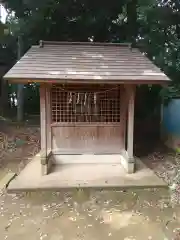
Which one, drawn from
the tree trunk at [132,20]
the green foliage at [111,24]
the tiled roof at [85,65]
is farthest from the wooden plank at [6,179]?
the tree trunk at [132,20]

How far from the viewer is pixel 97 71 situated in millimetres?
5766

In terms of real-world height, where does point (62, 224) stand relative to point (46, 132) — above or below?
below

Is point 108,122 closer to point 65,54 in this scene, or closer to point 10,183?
point 65,54

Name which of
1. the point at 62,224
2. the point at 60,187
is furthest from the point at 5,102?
the point at 62,224

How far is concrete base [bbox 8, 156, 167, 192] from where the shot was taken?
4988 mm

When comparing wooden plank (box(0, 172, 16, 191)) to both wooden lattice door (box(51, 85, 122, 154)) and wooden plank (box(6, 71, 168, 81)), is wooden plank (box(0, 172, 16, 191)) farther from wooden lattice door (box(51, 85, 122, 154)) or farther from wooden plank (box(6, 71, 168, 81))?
wooden plank (box(6, 71, 168, 81))

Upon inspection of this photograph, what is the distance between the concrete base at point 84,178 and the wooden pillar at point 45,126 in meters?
0.28

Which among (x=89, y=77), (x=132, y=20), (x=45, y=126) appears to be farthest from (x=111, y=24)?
(x=45, y=126)

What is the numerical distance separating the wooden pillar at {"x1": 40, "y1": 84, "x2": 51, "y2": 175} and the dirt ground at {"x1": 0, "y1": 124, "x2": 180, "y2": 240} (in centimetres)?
98

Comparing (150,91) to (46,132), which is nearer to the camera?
(46,132)

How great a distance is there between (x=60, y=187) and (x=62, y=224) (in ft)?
4.12

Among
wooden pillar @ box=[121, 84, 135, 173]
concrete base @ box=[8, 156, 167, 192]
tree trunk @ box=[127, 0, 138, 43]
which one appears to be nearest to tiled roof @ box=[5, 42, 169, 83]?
wooden pillar @ box=[121, 84, 135, 173]

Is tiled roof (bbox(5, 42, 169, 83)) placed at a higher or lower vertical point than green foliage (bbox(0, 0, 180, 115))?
lower

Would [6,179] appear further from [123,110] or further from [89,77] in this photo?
[123,110]
